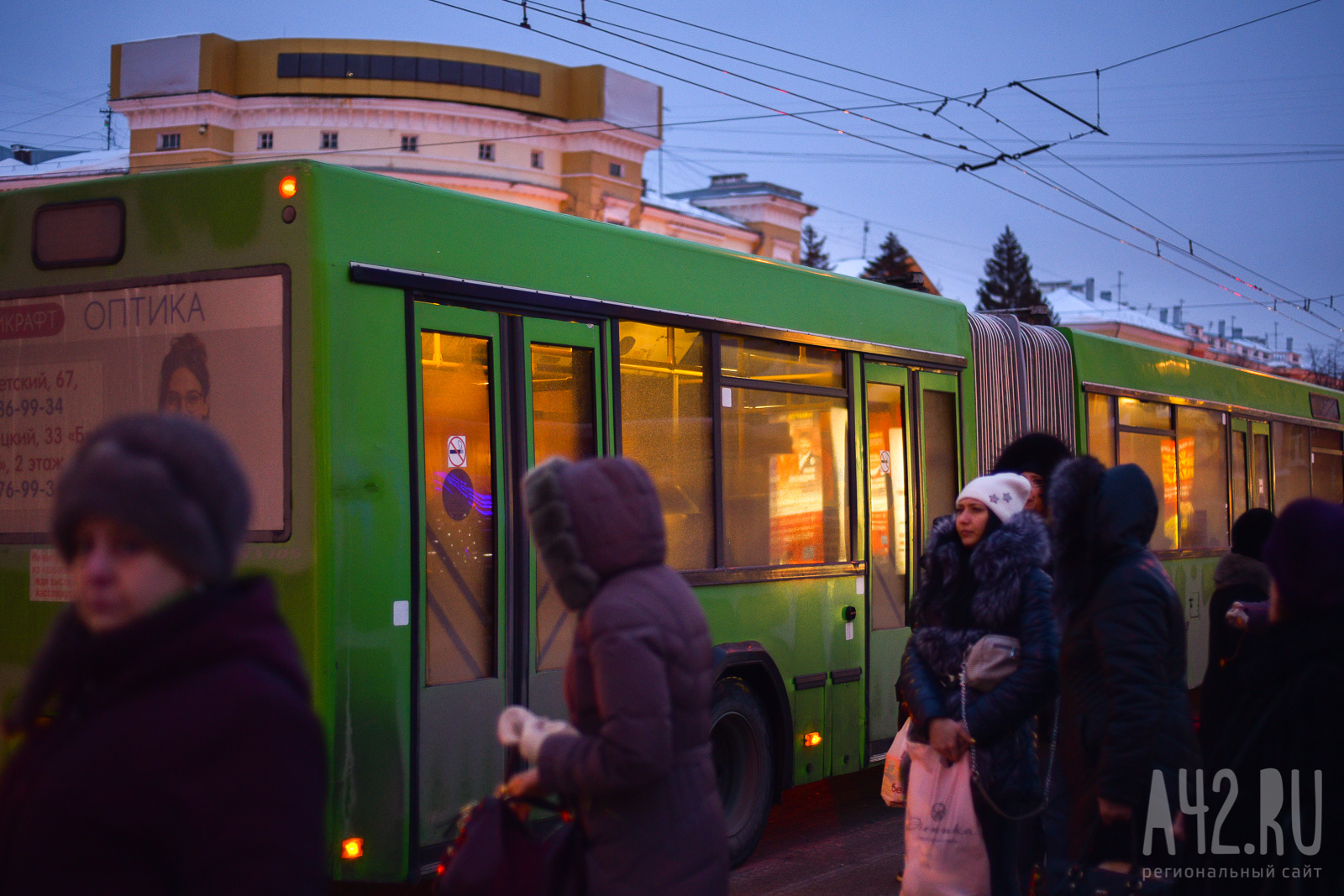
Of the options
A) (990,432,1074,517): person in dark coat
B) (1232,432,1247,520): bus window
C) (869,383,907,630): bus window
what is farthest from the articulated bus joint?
(1232,432,1247,520): bus window

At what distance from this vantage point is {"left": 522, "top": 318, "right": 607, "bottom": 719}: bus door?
226 inches

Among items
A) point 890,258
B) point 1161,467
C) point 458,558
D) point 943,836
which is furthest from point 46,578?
point 890,258

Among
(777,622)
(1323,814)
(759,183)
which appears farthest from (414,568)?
(759,183)

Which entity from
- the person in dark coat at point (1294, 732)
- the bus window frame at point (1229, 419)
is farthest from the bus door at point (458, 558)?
the bus window frame at point (1229, 419)

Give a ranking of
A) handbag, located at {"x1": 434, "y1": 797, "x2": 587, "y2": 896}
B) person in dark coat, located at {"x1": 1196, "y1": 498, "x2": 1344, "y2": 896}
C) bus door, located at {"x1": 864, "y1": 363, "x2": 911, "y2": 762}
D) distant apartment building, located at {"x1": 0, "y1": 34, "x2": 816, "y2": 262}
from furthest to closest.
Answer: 1. distant apartment building, located at {"x1": 0, "y1": 34, "x2": 816, "y2": 262}
2. bus door, located at {"x1": 864, "y1": 363, "x2": 911, "y2": 762}
3. person in dark coat, located at {"x1": 1196, "y1": 498, "x2": 1344, "y2": 896}
4. handbag, located at {"x1": 434, "y1": 797, "x2": 587, "y2": 896}

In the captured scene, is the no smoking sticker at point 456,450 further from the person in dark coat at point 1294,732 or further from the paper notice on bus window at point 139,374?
the person in dark coat at point 1294,732

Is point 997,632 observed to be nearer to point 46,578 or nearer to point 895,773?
point 895,773

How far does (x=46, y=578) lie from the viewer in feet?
17.9

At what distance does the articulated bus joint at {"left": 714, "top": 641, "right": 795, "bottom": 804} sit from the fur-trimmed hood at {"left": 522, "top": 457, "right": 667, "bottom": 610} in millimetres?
3808

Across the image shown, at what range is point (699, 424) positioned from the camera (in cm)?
686

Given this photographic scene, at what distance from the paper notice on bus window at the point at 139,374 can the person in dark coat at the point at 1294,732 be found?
11.2 ft

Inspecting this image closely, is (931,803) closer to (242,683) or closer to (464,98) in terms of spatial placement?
(242,683)

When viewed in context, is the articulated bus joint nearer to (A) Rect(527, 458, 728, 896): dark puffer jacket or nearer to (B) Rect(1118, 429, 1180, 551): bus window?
(A) Rect(527, 458, 728, 896): dark puffer jacket

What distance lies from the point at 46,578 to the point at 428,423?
5.73 feet
